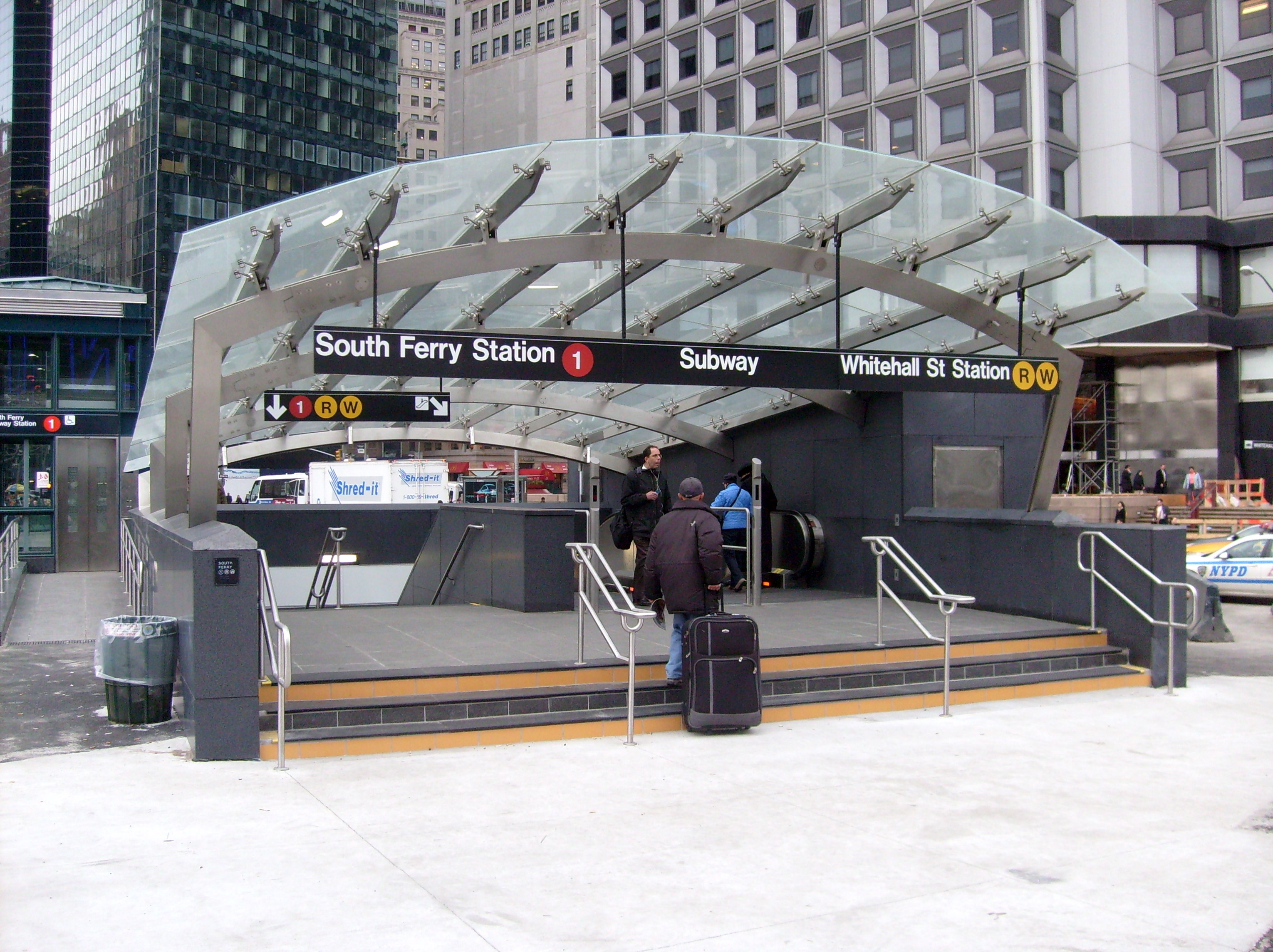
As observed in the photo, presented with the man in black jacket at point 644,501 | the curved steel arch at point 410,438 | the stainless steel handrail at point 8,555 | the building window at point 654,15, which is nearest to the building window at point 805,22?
the building window at point 654,15

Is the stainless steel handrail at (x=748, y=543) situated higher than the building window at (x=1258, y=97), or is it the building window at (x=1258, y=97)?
the building window at (x=1258, y=97)

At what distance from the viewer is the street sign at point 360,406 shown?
12.3 m

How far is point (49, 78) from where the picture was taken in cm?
10756

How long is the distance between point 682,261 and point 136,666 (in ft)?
24.1

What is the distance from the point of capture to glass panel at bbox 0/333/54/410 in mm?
22719

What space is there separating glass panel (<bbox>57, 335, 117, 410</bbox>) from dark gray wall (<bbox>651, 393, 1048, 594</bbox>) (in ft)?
45.5

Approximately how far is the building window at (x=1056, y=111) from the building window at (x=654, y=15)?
2099 centimetres

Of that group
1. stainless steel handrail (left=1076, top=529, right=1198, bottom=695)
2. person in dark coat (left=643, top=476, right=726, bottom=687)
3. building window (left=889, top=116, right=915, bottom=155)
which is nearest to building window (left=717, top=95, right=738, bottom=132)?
building window (left=889, top=116, right=915, bottom=155)

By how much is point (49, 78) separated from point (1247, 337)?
104 meters

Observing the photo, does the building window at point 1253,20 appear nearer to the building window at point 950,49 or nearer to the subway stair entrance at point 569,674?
the building window at point 950,49

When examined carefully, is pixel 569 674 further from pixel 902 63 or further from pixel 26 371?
pixel 902 63

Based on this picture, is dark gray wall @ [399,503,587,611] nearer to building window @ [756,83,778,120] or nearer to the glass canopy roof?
the glass canopy roof

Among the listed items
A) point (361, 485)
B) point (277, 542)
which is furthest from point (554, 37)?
point (277, 542)

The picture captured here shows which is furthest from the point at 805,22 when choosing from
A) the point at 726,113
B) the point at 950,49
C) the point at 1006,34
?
the point at 1006,34
